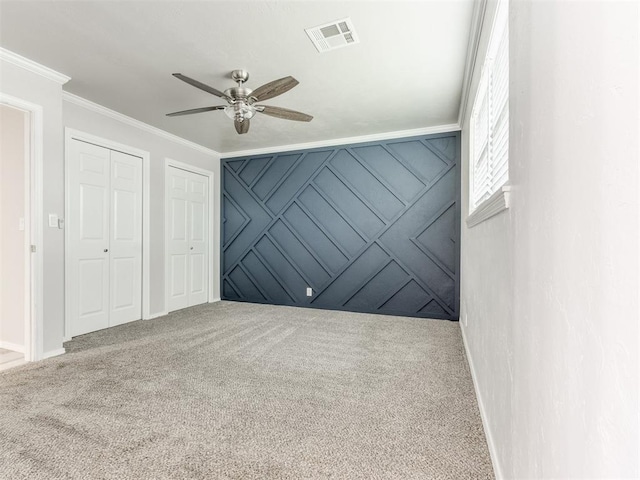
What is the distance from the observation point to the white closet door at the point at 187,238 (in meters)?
4.66

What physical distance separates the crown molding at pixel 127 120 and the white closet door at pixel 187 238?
41cm

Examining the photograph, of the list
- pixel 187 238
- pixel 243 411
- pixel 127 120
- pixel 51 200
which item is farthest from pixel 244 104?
pixel 187 238

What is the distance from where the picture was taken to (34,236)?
279 cm

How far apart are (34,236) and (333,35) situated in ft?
9.51

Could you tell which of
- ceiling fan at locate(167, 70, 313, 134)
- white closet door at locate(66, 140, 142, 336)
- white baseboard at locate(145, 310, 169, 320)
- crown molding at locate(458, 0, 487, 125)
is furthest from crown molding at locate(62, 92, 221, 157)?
crown molding at locate(458, 0, 487, 125)

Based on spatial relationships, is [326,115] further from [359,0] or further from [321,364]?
[321,364]

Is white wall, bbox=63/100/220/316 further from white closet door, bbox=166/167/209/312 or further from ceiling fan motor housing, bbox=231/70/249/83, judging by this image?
ceiling fan motor housing, bbox=231/70/249/83

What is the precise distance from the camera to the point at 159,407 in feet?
6.46

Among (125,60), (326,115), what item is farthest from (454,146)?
(125,60)

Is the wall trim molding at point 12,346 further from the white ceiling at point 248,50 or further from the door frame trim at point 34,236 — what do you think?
the white ceiling at point 248,50

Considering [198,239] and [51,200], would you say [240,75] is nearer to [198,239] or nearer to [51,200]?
[51,200]

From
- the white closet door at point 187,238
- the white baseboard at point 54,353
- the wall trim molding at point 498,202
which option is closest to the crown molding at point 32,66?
the white closet door at point 187,238

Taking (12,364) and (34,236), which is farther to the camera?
(34,236)

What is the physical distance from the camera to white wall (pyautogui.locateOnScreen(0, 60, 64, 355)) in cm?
282
